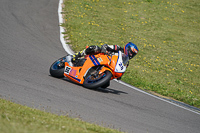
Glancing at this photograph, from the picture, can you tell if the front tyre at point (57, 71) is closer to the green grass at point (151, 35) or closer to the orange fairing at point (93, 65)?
the orange fairing at point (93, 65)

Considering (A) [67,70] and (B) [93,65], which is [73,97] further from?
(A) [67,70]

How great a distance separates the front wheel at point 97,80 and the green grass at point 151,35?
3.01m

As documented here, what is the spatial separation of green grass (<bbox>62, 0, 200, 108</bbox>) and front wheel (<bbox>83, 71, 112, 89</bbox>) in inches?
→ 119

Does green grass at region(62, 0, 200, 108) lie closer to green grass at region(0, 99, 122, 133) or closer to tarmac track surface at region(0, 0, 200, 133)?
tarmac track surface at region(0, 0, 200, 133)

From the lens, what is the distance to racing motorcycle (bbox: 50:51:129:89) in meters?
8.03

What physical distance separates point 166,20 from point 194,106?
1408cm

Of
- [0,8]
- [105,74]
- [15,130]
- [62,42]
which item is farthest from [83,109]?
[0,8]

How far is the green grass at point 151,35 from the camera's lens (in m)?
11.9

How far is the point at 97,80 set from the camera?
8023 millimetres

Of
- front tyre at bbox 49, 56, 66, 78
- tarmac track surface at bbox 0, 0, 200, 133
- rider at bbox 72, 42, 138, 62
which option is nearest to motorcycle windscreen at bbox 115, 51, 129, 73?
rider at bbox 72, 42, 138, 62

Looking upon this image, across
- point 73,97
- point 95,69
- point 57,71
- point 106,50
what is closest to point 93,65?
point 95,69

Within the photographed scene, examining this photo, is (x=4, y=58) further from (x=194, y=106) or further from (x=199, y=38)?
(x=199, y=38)

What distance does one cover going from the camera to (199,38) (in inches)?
786

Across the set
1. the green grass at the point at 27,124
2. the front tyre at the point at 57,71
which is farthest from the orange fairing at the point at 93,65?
the green grass at the point at 27,124
